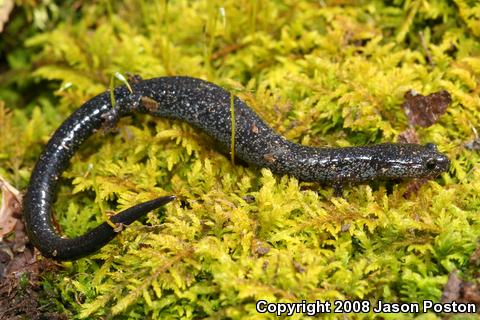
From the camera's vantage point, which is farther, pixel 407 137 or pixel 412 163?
pixel 407 137

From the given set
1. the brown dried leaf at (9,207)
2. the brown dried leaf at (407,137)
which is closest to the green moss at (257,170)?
the brown dried leaf at (407,137)

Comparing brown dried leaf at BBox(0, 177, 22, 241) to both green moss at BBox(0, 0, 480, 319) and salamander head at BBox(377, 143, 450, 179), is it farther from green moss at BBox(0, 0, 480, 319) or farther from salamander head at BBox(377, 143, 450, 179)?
salamander head at BBox(377, 143, 450, 179)

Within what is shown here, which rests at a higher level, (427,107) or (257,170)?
(427,107)

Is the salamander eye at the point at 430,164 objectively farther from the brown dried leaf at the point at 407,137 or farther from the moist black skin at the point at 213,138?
the brown dried leaf at the point at 407,137

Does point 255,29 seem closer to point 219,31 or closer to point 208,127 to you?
point 219,31

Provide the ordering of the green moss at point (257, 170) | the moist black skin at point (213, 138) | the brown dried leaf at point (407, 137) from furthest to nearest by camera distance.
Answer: the brown dried leaf at point (407, 137) < the moist black skin at point (213, 138) < the green moss at point (257, 170)

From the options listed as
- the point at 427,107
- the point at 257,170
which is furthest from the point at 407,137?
the point at 257,170

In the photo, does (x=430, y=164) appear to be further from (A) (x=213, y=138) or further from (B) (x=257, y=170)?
(A) (x=213, y=138)
